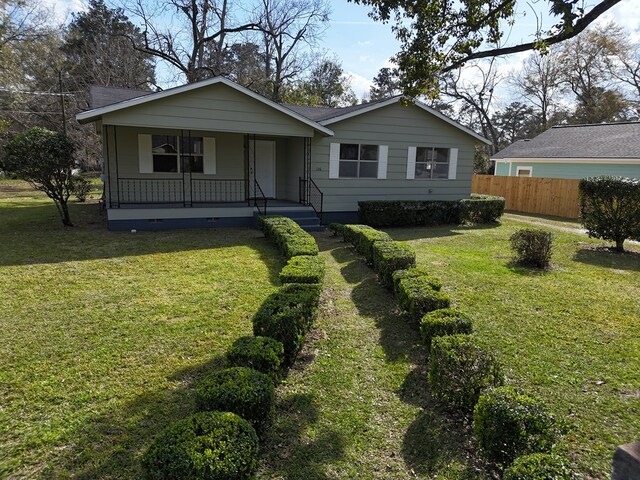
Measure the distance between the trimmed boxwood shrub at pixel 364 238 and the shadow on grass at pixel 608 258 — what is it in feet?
14.6

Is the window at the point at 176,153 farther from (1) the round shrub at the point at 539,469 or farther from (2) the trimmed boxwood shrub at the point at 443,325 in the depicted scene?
(1) the round shrub at the point at 539,469

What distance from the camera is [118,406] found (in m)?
3.45

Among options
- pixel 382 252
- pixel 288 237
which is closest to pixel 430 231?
pixel 288 237

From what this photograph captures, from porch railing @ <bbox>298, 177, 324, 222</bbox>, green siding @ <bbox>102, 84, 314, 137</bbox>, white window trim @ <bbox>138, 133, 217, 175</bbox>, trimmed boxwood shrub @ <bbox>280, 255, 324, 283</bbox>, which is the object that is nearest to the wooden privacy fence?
porch railing @ <bbox>298, 177, 324, 222</bbox>

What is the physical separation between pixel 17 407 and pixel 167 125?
28.1ft

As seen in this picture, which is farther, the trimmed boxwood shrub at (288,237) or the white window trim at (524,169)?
the white window trim at (524,169)

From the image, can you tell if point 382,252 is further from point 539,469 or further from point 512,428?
point 539,469

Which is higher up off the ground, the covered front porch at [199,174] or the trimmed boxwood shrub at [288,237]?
the covered front porch at [199,174]

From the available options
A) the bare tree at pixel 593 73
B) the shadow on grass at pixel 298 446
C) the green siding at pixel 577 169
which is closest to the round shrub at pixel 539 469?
the shadow on grass at pixel 298 446

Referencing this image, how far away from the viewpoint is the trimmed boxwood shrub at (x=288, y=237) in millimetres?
7480

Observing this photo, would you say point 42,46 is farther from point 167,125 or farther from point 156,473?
point 156,473

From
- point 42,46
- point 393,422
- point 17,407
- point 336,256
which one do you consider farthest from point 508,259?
point 42,46

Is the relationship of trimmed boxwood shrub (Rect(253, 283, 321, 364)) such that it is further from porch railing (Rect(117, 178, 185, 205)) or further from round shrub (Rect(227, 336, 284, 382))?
porch railing (Rect(117, 178, 185, 205))

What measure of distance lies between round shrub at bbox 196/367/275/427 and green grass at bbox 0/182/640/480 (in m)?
0.30
